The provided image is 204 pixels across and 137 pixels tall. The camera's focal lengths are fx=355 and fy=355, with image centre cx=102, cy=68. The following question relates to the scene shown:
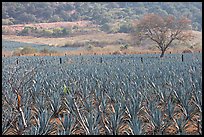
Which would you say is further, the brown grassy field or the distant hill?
the distant hill

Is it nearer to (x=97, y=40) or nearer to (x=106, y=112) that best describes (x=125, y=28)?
(x=97, y=40)

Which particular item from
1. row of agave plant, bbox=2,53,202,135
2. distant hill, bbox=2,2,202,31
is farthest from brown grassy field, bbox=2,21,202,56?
row of agave plant, bbox=2,53,202,135

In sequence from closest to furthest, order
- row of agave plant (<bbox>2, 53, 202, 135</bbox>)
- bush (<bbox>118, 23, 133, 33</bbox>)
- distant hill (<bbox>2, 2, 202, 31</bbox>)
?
row of agave plant (<bbox>2, 53, 202, 135</bbox>)
bush (<bbox>118, 23, 133, 33</bbox>)
distant hill (<bbox>2, 2, 202, 31</bbox>)

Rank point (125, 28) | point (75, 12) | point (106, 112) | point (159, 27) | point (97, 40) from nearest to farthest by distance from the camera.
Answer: point (106, 112)
point (159, 27)
point (97, 40)
point (125, 28)
point (75, 12)

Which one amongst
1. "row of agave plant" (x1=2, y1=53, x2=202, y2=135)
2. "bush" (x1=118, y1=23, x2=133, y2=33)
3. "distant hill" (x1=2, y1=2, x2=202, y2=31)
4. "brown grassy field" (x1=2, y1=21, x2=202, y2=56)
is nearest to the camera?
"row of agave plant" (x1=2, y1=53, x2=202, y2=135)

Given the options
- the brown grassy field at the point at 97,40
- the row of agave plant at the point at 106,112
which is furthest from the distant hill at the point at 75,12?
the row of agave plant at the point at 106,112

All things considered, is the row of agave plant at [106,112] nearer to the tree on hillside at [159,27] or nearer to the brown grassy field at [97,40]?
→ the tree on hillside at [159,27]

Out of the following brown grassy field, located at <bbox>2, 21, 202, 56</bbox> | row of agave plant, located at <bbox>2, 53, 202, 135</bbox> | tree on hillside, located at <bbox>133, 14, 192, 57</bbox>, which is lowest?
brown grassy field, located at <bbox>2, 21, 202, 56</bbox>

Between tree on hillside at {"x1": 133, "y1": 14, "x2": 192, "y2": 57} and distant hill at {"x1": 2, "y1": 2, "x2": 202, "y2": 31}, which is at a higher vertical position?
tree on hillside at {"x1": 133, "y1": 14, "x2": 192, "y2": 57}

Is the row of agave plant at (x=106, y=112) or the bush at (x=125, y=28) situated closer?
the row of agave plant at (x=106, y=112)

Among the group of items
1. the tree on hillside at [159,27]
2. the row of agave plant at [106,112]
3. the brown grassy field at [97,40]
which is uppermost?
the row of agave plant at [106,112]

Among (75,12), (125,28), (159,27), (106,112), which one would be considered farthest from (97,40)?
(106,112)

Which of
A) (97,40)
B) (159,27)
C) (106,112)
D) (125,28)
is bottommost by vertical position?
(97,40)

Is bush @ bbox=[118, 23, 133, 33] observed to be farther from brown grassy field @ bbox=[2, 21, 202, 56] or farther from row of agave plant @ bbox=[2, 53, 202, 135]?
row of agave plant @ bbox=[2, 53, 202, 135]
